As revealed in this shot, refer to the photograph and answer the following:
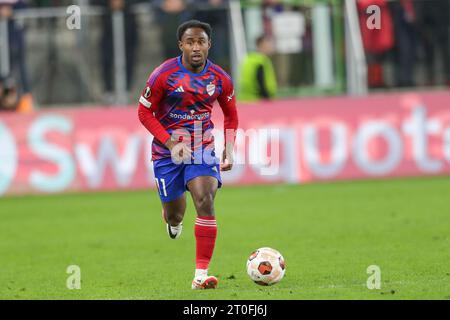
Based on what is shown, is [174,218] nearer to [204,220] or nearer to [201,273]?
[204,220]

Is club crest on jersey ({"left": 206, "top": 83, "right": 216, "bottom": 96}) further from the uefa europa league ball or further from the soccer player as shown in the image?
the uefa europa league ball

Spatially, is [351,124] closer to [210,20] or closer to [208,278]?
[210,20]

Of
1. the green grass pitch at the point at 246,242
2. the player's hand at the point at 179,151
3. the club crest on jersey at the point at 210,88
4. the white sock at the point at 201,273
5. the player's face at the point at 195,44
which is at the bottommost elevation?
the green grass pitch at the point at 246,242

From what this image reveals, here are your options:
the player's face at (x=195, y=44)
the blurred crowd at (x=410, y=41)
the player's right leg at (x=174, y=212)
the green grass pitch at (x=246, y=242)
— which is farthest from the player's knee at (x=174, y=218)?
the blurred crowd at (x=410, y=41)

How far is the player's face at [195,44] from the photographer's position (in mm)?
9625

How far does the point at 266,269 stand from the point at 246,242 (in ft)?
12.8

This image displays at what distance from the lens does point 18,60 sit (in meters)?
22.5

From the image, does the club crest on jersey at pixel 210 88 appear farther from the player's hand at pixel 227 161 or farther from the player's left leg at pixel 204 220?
the player's left leg at pixel 204 220

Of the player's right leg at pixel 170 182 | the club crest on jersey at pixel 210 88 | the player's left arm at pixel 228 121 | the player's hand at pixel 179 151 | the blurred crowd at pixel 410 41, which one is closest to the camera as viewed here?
the player's hand at pixel 179 151

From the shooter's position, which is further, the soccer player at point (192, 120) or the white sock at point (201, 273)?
the soccer player at point (192, 120)

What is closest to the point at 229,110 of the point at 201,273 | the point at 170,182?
the point at 170,182

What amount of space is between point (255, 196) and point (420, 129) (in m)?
3.49

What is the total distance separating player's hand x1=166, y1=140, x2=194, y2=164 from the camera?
32.0 feet
